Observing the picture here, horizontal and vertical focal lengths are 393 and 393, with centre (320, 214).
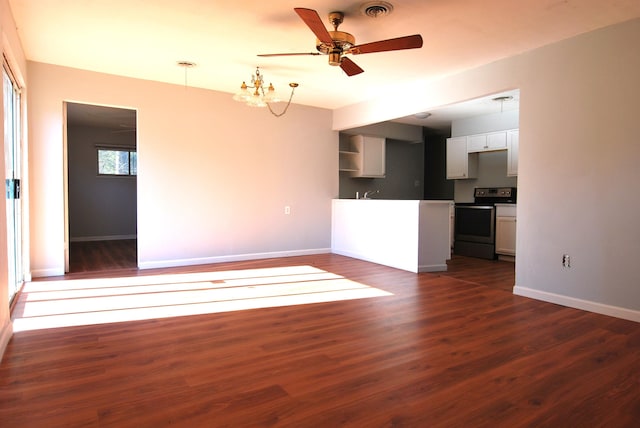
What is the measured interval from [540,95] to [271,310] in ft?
10.3

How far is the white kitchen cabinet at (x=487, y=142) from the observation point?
633 centimetres

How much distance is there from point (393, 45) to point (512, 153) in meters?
4.17

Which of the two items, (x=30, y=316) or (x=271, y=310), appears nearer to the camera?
(x=30, y=316)

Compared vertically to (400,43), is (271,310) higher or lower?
lower

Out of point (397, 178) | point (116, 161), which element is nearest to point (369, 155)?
point (397, 178)

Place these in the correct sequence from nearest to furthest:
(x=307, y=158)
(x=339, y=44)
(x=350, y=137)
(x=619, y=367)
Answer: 1. (x=619, y=367)
2. (x=339, y=44)
3. (x=307, y=158)
4. (x=350, y=137)

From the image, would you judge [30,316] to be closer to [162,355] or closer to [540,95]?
[162,355]

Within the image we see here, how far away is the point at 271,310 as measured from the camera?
3299 mm

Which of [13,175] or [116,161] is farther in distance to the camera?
[116,161]

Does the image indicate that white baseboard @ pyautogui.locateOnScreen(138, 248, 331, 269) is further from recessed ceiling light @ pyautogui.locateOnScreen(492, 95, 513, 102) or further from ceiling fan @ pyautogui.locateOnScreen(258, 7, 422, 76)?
recessed ceiling light @ pyautogui.locateOnScreen(492, 95, 513, 102)

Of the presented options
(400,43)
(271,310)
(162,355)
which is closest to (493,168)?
(400,43)

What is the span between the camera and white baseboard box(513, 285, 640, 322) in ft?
10.2

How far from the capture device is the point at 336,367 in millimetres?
2203

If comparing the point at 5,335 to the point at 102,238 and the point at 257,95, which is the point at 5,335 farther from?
the point at 102,238
